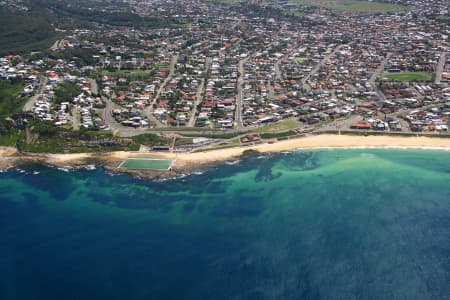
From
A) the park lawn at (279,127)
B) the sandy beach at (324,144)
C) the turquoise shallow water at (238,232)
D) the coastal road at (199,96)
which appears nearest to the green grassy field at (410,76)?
the sandy beach at (324,144)

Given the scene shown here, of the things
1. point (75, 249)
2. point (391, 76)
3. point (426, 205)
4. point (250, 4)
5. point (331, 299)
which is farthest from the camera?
point (250, 4)

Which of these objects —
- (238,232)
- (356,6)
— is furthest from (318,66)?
(356,6)

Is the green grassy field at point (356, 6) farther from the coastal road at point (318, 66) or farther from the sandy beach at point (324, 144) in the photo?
the sandy beach at point (324, 144)

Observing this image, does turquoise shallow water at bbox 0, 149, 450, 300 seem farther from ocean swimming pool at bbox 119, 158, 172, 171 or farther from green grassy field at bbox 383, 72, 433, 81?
green grassy field at bbox 383, 72, 433, 81

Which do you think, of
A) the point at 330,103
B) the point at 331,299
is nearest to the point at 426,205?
the point at 331,299

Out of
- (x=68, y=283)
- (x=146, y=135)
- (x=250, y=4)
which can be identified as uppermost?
(x=250, y=4)

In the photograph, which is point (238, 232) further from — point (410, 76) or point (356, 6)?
point (356, 6)

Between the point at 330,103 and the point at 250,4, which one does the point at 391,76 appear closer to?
the point at 330,103

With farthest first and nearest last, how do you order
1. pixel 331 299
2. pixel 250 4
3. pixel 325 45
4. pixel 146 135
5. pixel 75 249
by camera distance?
pixel 250 4
pixel 325 45
pixel 146 135
pixel 75 249
pixel 331 299
